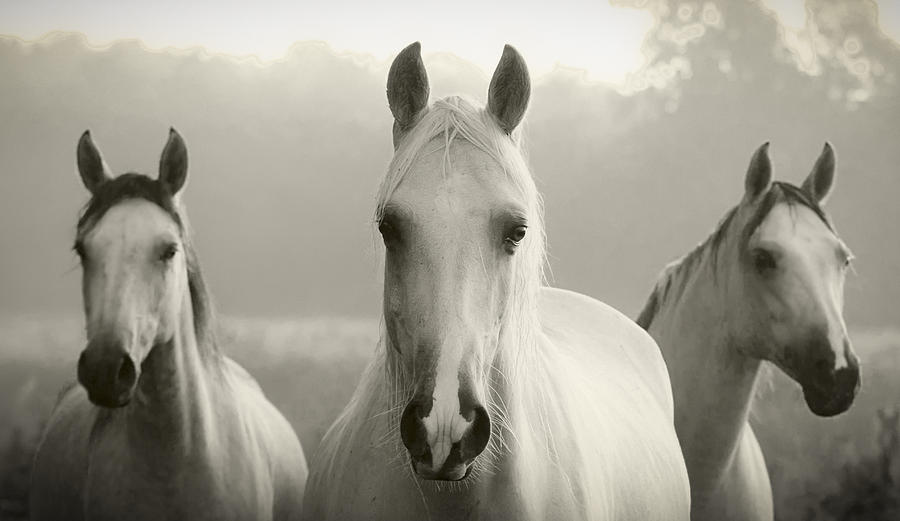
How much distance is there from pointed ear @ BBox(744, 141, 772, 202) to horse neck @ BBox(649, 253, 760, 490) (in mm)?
311

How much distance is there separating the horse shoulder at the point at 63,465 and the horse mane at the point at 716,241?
88.9 inches

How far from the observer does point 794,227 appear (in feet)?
9.68

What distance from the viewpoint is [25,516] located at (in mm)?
3420

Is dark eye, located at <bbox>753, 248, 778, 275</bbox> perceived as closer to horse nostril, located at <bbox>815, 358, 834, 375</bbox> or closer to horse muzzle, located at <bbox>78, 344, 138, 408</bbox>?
horse nostril, located at <bbox>815, 358, 834, 375</bbox>

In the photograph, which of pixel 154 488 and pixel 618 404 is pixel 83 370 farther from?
pixel 618 404

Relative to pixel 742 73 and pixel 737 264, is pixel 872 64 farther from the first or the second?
pixel 737 264

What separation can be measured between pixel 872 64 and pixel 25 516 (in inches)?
189

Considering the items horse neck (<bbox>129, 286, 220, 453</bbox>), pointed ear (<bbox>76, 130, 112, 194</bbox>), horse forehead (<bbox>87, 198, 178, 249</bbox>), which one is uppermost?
pointed ear (<bbox>76, 130, 112, 194</bbox>)

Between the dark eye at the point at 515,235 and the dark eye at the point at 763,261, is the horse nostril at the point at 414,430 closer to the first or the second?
the dark eye at the point at 515,235

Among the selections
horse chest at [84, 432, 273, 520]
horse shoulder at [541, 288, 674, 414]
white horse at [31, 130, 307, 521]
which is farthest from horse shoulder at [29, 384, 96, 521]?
horse shoulder at [541, 288, 674, 414]

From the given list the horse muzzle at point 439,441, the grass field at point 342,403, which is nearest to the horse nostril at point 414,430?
the horse muzzle at point 439,441

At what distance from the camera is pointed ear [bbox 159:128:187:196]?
2641 mm

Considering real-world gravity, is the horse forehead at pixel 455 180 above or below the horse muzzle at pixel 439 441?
above

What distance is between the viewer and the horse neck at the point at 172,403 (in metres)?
2.47
